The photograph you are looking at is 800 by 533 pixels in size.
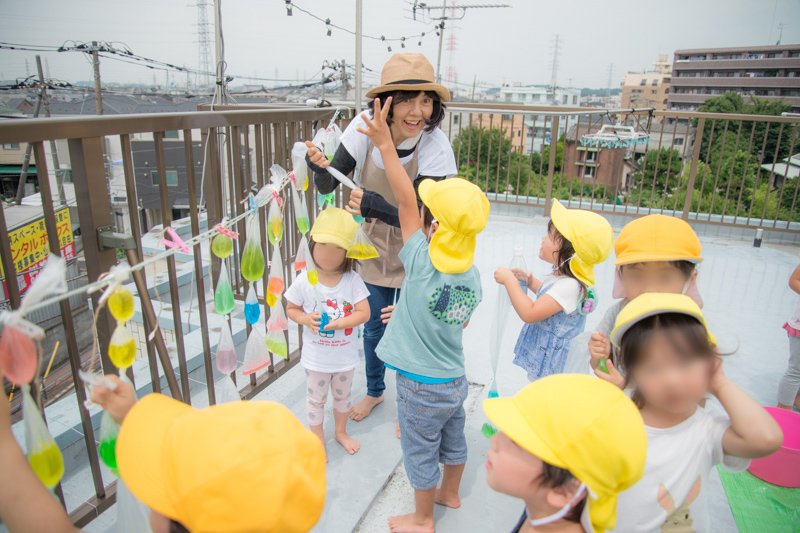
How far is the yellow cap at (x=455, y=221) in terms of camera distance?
1535mm

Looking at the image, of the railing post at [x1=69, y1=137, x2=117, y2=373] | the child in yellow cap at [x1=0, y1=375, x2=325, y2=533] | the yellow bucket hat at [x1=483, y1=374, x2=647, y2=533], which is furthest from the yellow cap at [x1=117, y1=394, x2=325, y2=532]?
the railing post at [x1=69, y1=137, x2=117, y2=373]

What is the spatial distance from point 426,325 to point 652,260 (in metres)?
0.81

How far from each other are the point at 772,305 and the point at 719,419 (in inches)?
120

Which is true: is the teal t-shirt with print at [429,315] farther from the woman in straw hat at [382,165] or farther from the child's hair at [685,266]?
the child's hair at [685,266]

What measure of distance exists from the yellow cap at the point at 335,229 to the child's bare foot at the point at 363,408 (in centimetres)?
88

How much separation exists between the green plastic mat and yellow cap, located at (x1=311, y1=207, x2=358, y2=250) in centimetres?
187

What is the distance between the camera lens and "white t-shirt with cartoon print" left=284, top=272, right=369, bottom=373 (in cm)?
208

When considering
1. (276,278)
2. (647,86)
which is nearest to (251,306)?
(276,278)

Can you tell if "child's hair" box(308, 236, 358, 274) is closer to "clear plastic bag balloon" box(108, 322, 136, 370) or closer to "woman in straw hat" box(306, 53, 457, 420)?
"woman in straw hat" box(306, 53, 457, 420)

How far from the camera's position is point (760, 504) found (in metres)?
1.97

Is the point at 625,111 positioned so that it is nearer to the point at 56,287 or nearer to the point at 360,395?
the point at 360,395

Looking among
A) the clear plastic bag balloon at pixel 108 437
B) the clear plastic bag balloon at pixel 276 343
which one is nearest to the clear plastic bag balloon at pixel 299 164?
the clear plastic bag balloon at pixel 276 343

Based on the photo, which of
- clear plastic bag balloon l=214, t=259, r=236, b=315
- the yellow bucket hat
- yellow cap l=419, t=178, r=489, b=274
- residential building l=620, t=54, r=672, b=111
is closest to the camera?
the yellow bucket hat

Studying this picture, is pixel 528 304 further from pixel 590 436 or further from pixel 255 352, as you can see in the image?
pixel 255 352
